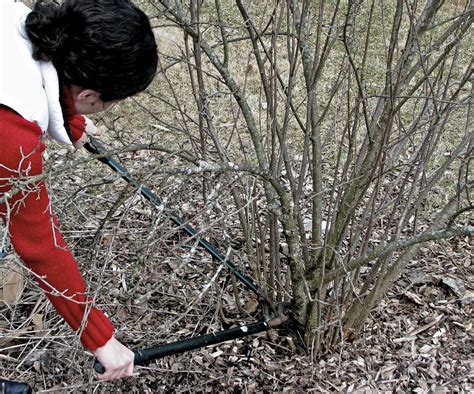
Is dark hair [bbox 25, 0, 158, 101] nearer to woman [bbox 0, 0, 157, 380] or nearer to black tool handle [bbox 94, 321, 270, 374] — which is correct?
woman [bbox 0, 0, 157, 380]

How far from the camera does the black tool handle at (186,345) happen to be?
220cm

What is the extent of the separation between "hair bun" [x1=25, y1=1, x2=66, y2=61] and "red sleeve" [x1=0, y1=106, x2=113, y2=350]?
0.71 feet

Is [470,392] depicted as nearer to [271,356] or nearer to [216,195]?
[271,356]

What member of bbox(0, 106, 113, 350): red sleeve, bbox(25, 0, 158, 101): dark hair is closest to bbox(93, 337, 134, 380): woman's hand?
bbox(0, 106, 113, 350): red sleeve

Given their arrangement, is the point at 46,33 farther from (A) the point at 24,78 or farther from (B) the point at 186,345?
(B) the point at 186,345

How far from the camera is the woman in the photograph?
173cm

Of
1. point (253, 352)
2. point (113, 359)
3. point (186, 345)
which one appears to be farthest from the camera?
point (253, 352)

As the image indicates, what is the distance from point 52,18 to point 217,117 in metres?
3.05

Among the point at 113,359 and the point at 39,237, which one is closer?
the point at 39,237

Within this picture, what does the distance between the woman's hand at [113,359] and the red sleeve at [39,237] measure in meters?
0.03

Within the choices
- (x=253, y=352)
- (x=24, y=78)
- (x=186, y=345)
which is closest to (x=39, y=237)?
(x=24, y=78)

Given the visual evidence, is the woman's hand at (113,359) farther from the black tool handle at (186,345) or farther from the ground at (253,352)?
the ground at (253,352)

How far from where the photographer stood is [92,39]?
5.88ft

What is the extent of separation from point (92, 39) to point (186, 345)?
1.17m
